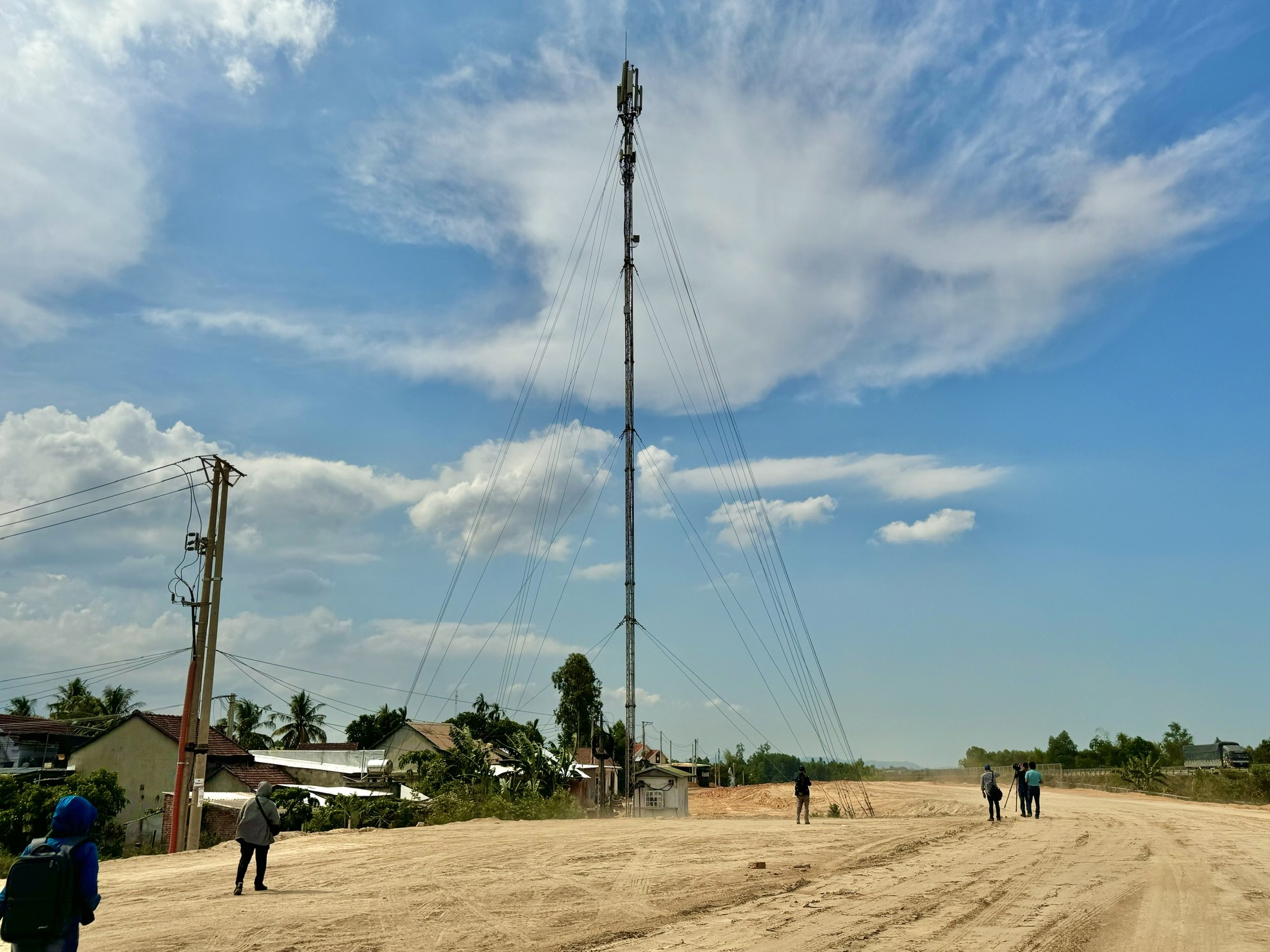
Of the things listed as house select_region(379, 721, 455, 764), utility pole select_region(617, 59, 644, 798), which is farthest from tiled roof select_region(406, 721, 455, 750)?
utility pole select_region(617, 59, 644, 798)

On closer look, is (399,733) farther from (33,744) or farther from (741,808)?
(741,808)

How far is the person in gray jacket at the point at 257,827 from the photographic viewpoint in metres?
14.4

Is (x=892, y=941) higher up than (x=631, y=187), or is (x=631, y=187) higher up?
(x=631, y=187)

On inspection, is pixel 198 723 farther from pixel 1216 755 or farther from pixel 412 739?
pixel 1216 755

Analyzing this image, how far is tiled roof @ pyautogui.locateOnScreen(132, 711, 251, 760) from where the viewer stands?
48.7 meters

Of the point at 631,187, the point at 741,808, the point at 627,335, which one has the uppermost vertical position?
the point at 631,187

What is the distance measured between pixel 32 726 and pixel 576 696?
3843cm

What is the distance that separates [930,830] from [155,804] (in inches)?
1575

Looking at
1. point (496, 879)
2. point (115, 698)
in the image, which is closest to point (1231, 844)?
point (496, 879)

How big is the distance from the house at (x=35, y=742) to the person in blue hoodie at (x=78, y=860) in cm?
5654

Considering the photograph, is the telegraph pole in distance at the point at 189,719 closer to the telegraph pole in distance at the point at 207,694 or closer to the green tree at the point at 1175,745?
the telegraph pole in distance at the point at 207,694

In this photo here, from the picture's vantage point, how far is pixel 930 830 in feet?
81.5

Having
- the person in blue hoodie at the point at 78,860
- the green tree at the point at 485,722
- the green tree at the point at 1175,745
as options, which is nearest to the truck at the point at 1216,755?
the green tree at the point at 1175,745

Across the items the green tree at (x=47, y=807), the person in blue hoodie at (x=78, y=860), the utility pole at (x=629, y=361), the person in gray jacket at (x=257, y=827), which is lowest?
the green tree at (x=47, y=807)
